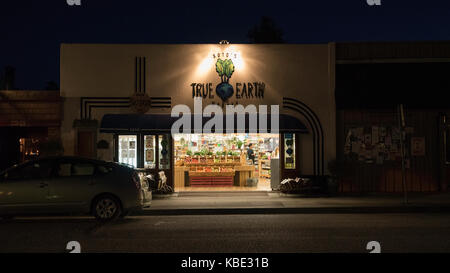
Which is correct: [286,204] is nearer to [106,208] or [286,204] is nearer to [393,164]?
[393,164]

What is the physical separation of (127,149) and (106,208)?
21.9 ft

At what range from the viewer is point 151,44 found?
1844 centimetres

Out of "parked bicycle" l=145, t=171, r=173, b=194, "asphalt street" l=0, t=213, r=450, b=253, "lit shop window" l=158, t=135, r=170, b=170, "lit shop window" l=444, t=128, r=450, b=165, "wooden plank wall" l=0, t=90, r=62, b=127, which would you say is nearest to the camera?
"asphalt street" l=0, t=213, r=450, b=253

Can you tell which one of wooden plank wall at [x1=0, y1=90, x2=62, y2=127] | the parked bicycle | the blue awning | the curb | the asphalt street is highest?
wooden plank wall at [x1=0, y1=90, x2=62, y2=127]

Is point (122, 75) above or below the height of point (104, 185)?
above

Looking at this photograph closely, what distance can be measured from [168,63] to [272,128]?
464 centimetres

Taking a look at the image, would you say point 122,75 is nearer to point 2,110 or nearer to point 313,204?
point 2,110

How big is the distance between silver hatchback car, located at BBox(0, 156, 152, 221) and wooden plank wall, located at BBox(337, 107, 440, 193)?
9.20 m

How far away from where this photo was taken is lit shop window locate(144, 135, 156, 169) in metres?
18.5


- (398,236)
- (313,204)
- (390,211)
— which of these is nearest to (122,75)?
(313,204)

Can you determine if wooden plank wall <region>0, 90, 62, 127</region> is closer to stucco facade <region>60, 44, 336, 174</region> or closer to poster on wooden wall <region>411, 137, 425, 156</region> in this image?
stucco facade <region>60, 44, 336, 174</region>

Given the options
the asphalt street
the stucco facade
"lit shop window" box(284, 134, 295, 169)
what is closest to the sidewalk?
the asphalt street

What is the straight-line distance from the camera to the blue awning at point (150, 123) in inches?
693

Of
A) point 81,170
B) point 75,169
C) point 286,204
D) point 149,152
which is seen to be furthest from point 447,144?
point 75,169
